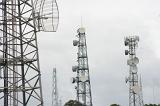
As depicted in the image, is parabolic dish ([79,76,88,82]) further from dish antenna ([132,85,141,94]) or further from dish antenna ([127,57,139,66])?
dish antenna ([132,85,141,94])

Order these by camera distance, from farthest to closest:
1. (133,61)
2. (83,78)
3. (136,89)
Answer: (133,61) < (83,78) < (136,89)

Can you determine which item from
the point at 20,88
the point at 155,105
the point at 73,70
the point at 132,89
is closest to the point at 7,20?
the point at 20,88

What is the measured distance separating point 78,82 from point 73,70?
389 centimetres

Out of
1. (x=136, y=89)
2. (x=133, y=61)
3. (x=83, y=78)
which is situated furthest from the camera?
(x=133, y=61)

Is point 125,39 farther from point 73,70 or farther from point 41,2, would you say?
point 41,2

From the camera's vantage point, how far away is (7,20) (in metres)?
23.4

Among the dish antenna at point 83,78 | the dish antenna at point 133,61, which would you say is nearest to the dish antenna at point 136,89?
the dish antenna at point 133,61

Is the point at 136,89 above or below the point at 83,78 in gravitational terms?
below

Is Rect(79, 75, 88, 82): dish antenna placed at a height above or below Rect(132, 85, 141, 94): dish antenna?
above

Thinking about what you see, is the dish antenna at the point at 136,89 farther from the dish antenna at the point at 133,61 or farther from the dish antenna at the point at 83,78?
the dish antenna at the point at 83,78

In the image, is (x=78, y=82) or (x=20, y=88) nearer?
(x=20, y=88)

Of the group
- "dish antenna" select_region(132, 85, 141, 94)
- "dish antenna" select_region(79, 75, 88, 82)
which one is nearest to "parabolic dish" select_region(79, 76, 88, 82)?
"dish antenna" select_region(79, 75, 88, 82)

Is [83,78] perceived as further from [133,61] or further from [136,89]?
[136,89]

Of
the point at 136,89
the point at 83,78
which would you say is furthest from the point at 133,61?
the point at 83,78
